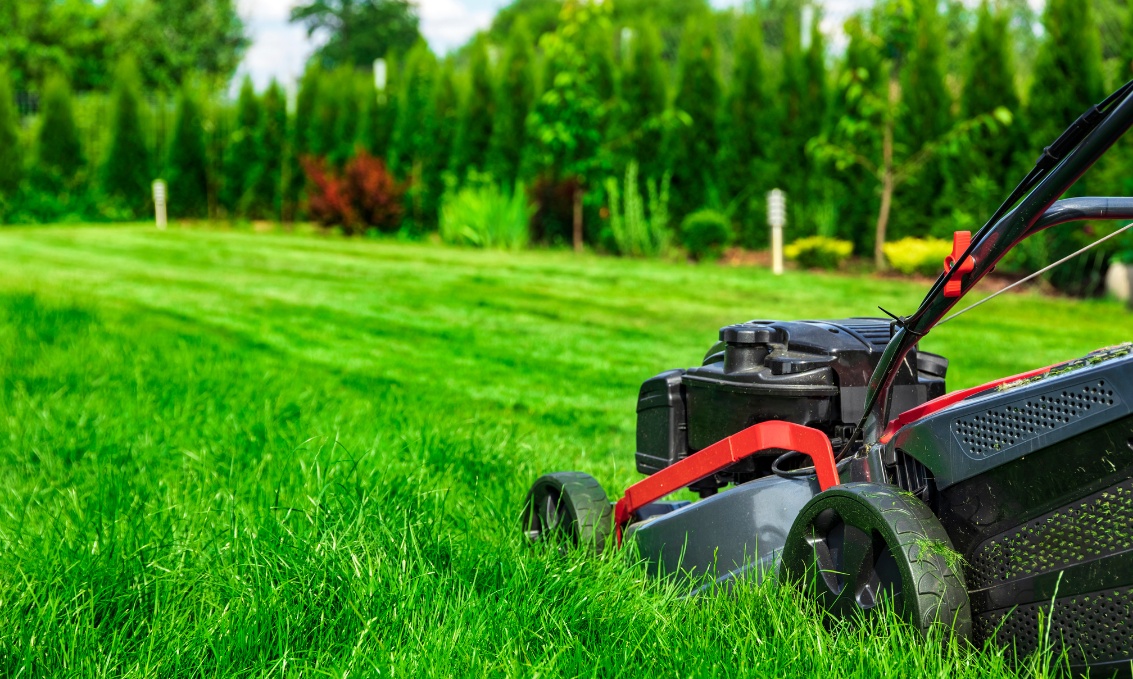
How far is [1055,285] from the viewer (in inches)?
379

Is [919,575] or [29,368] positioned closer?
[919,575]

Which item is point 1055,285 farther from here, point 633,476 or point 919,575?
point 919,575

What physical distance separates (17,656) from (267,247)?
1116 centimetres

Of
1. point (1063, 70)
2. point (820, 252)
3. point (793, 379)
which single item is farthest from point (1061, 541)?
point (1063, 70)

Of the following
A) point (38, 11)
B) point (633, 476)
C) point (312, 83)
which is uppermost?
point (38, 11)

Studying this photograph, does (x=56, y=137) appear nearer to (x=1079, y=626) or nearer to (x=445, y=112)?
(x=445, y=112)

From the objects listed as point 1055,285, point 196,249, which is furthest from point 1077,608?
point 196,249

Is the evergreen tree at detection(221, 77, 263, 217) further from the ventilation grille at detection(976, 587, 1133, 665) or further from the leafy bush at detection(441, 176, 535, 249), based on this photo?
the ventilation grille at detection(976, 587, 1133, 665)

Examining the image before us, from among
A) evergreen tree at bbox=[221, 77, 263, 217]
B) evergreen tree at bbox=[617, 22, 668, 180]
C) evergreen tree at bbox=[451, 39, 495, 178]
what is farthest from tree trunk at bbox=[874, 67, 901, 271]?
evergreen tree at bbox=[221, 77, 263, 217]

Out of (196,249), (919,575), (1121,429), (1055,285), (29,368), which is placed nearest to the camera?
(1121,429)

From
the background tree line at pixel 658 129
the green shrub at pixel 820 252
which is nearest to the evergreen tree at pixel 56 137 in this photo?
the background tree line at pixel 658 129

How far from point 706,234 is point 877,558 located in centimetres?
1034

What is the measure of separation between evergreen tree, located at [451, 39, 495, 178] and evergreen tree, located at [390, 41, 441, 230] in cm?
80

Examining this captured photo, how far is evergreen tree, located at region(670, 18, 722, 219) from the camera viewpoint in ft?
43.3
